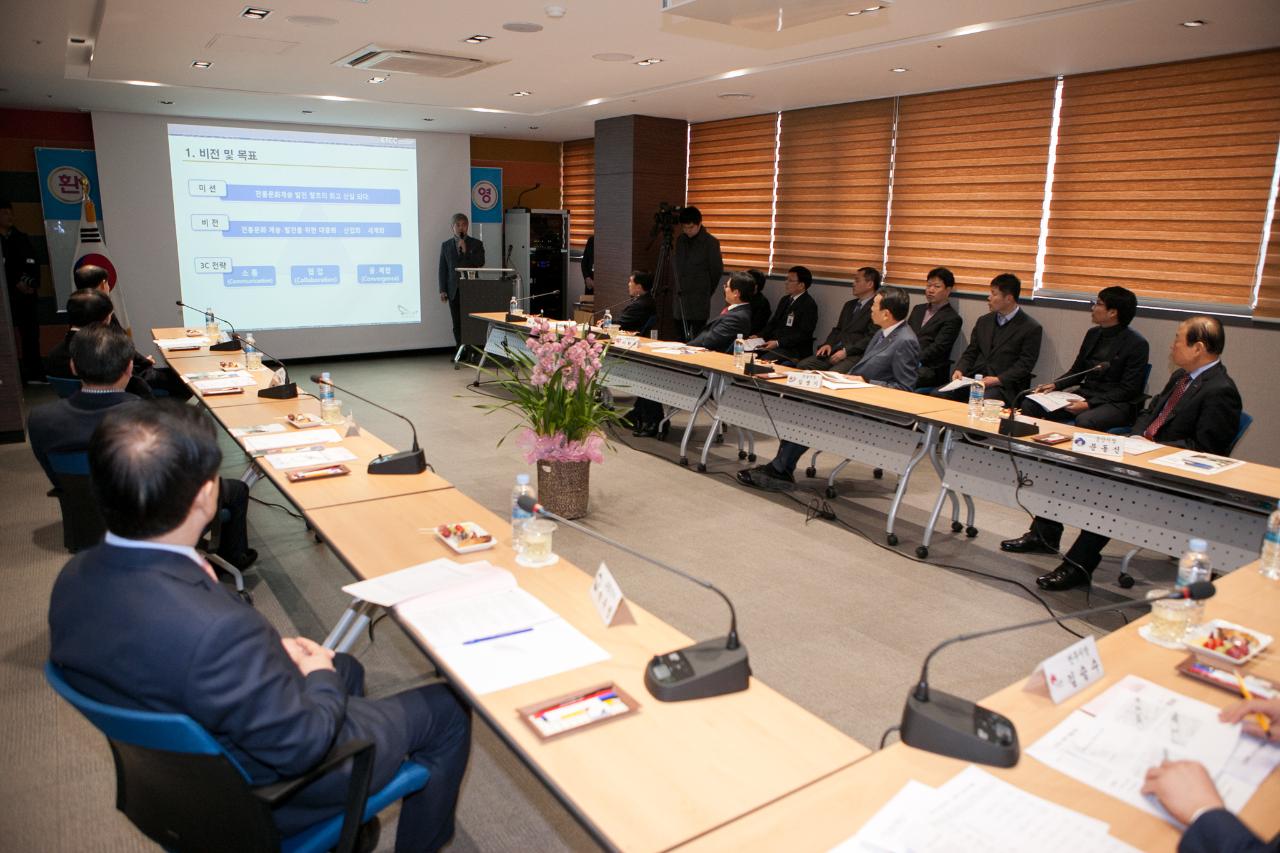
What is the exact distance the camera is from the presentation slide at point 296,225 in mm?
8438

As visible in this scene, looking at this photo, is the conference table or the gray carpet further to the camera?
the gray carpet

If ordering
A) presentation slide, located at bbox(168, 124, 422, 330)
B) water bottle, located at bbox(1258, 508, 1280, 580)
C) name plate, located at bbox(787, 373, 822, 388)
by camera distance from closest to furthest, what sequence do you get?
water bottle, located at bbox(1258, 508, 1280, 580) → name plate, located at bbox(787, 373, 822, 388) → presentation slide, located at bbox(168, 124, 422, 330)

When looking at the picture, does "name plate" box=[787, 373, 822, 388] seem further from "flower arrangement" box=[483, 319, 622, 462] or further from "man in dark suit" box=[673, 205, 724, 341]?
"man in dark suit" box=[673, 205, 724, 341]

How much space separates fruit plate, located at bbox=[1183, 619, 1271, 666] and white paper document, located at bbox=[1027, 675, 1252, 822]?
21cm

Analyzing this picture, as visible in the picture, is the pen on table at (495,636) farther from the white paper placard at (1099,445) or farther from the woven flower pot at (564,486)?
the white paper placard at (1099,445)

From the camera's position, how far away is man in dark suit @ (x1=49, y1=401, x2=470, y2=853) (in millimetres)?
1248

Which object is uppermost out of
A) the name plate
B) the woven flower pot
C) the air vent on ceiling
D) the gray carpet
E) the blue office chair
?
the air vent on ceiling

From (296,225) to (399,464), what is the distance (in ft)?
23.4

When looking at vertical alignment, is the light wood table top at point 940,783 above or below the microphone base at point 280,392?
below

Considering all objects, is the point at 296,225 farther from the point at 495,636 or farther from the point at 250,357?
the point at 495,636

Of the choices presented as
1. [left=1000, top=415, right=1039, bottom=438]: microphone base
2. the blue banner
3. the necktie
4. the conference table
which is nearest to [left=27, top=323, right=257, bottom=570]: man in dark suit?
the conference table

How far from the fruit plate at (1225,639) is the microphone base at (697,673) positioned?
101 cm

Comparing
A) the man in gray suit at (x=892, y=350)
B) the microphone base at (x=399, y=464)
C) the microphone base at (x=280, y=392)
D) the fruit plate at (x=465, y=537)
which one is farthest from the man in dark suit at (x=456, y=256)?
the fruit plate at (x=465, y=537)

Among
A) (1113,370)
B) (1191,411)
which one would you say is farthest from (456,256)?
(1191,411)
